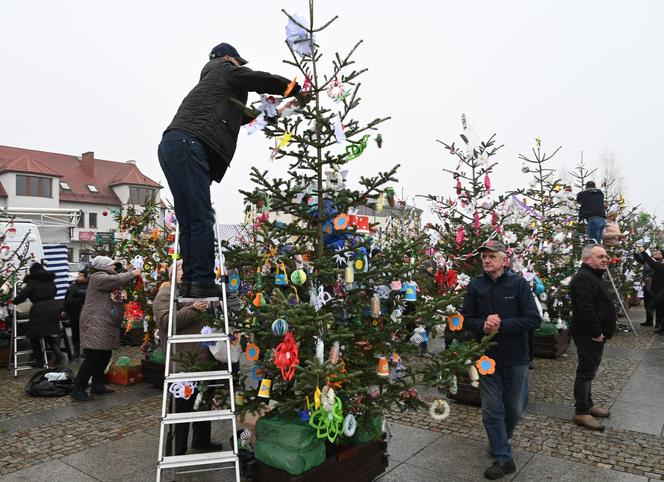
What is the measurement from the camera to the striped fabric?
13.0 meters

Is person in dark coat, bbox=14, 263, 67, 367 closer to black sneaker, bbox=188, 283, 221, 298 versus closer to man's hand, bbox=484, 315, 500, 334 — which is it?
black sneaker, bbox=188, 283, 221, 298

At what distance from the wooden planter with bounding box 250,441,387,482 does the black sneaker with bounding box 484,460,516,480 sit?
88 centimetres

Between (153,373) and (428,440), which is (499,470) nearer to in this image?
(428,440)

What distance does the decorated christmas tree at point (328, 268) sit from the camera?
147 inches

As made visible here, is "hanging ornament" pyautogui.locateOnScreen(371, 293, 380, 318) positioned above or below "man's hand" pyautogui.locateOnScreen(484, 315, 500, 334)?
above

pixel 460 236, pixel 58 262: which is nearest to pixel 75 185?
pixel 58 262

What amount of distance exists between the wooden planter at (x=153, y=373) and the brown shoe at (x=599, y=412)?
5.69m

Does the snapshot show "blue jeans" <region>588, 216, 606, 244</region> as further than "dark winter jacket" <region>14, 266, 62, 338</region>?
Yes

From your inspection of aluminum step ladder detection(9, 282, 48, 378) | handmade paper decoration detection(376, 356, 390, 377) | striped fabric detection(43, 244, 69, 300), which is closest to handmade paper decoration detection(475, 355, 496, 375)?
handmade paper decoration detection(376, 356, 390, 377)

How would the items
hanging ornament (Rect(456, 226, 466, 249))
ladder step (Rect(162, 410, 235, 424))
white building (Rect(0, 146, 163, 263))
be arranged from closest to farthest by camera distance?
1. ladder step (Rect(162, 410, 235, 424))
2. hanging ornament (Rect(456, 226, 466, 249))
3. white building (Rect(0, 146, 163, 263))

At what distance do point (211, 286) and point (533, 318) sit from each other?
9.16 feet

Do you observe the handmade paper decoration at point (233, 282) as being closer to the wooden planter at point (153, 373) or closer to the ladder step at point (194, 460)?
the ladder step at point (194, 460)

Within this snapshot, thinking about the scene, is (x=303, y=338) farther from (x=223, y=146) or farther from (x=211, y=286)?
(x=223, y=146)

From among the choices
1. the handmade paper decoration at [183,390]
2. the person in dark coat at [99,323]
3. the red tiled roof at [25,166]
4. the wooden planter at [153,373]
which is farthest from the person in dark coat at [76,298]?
the red tiled roof at [25,166]
